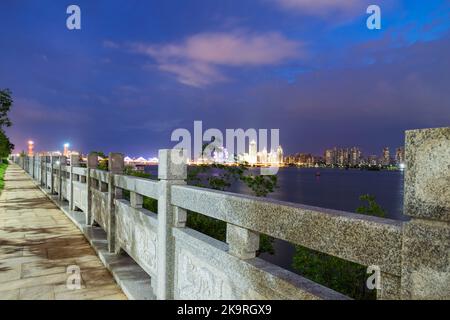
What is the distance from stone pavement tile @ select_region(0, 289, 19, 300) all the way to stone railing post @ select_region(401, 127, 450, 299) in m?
4.22

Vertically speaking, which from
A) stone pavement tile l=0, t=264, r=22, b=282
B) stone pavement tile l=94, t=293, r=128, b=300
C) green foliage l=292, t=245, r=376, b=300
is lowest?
green foliage l=292, t=245, r=376, b=300

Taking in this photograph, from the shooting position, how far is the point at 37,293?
4277 mm

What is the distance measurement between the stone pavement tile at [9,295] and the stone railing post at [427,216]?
4.22 meters

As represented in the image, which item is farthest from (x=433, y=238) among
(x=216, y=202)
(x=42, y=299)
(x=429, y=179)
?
(x=42, y=299)

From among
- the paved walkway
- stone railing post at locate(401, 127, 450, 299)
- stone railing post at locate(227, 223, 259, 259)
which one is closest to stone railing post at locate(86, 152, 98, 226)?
the paved walkway

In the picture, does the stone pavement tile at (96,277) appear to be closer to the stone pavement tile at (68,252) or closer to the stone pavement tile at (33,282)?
the stone pavement tile at (33,282)

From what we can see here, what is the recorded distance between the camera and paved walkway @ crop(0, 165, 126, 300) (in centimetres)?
436

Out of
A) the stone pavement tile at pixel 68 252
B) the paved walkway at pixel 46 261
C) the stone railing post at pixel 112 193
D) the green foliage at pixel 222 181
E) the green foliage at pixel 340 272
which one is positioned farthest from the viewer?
the green foliage at pixel 222 181

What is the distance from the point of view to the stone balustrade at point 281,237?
4.80ft

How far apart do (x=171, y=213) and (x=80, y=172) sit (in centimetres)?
614

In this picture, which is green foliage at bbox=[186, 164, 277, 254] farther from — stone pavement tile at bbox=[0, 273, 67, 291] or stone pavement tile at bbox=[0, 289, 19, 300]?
stone pavement tile at bbox=[0, 289, 19, 300]

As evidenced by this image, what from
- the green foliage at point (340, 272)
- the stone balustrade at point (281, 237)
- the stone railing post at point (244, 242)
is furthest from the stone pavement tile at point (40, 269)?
the green foliage at point (340, 272)

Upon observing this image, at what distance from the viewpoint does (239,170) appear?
873 cm
